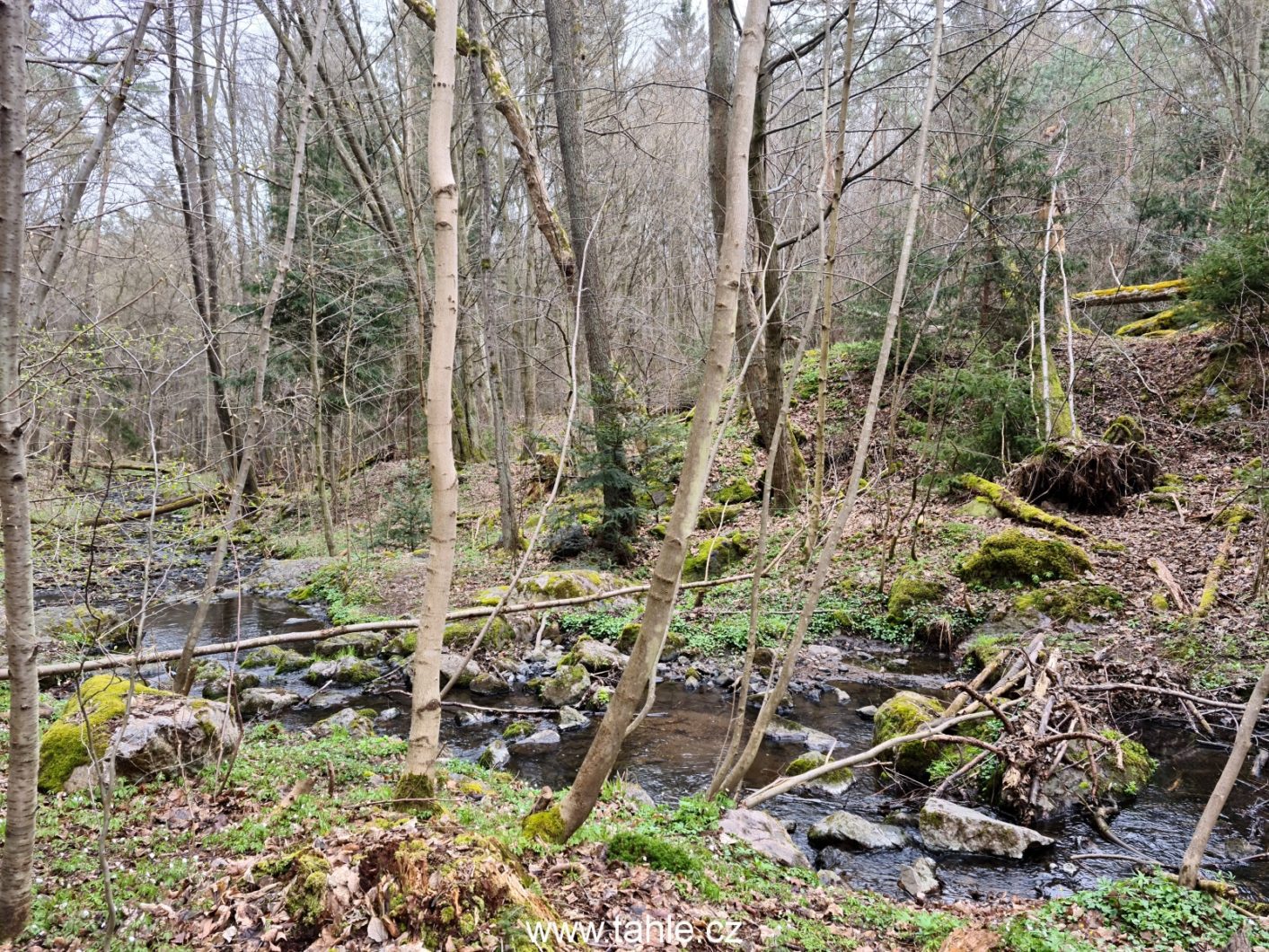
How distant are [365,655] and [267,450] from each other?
15.5m

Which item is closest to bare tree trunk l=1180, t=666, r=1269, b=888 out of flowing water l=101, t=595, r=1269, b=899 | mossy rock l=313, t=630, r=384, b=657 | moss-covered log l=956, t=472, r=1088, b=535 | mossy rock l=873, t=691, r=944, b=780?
flowing water l=101, t=595, r=1269, b=899

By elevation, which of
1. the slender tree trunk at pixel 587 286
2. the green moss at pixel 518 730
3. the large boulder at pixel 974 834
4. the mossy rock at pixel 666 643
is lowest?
the green moss at pixel 518 730

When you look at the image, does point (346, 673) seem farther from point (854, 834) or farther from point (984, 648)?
point (984, 648)

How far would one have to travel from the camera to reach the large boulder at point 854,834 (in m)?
4.70

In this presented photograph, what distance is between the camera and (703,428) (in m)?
2.99

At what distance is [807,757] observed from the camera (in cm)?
566

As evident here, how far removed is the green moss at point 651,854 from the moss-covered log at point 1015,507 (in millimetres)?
8172

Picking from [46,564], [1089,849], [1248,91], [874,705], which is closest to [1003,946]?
[1089,849]

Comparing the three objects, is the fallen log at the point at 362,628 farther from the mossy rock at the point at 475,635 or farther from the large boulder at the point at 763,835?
the mossy rock at the point at 475,635

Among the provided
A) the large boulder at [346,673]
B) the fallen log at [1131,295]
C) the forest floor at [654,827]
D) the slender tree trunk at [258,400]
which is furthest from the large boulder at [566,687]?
the fallen log at [1131,295]

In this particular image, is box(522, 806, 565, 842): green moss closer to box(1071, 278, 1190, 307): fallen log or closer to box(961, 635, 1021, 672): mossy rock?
box(961, 635, 1021, 672): mossy rock

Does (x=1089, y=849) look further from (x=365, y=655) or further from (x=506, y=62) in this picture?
(x=506, y=62)

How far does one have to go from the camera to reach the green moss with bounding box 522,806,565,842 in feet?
10.8

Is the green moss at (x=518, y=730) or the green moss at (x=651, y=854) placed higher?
the green moss at (x=651, y=854)
